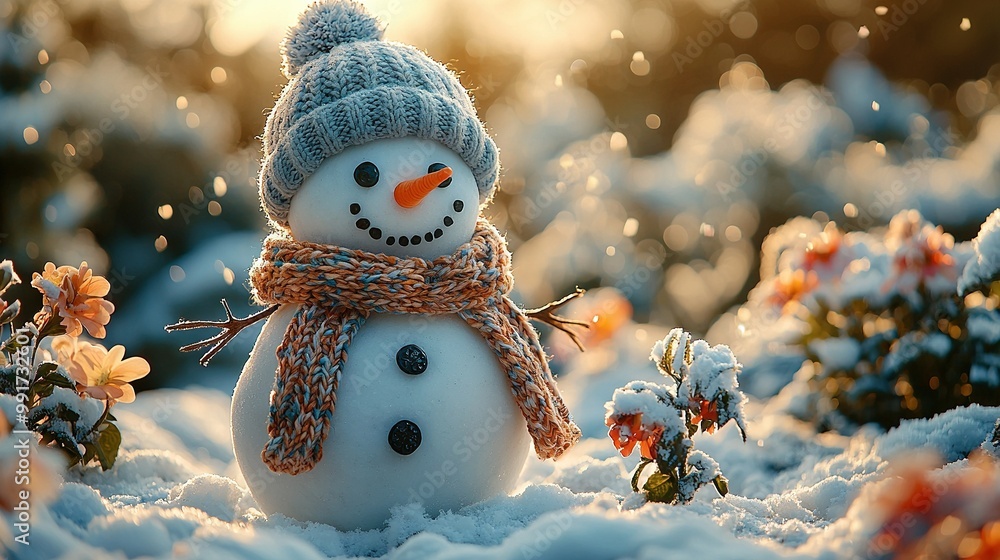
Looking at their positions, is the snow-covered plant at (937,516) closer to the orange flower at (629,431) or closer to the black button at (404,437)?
the orange flower at (629,431)

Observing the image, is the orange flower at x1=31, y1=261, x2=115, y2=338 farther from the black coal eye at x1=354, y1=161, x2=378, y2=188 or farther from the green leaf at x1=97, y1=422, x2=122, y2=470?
the black coal eye at x1=354, y1=161, x2=378, y2=188

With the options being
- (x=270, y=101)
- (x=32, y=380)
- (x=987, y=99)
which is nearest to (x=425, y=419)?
(x=32, y=380)

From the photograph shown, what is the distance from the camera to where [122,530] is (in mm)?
1674

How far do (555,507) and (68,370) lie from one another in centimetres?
138

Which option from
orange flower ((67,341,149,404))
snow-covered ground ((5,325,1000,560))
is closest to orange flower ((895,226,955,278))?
snow-covered ground ((5,325,1000,560))


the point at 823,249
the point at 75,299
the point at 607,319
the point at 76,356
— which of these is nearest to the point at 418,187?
the point at 75,299

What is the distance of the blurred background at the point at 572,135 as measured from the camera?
17.0ft

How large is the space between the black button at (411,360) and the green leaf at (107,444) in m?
1.05

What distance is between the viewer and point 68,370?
251 cm

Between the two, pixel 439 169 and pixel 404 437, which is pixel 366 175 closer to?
pixel 439 169

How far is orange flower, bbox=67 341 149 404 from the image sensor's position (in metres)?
2.53

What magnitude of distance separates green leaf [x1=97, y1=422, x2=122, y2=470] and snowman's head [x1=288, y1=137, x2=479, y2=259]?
3.00 feet

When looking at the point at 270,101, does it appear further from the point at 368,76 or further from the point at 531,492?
the point at 531,492

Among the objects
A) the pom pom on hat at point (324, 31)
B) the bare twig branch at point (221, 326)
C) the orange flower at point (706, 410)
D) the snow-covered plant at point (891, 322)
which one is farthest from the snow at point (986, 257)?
the bare twig branch at point (221, 326)
